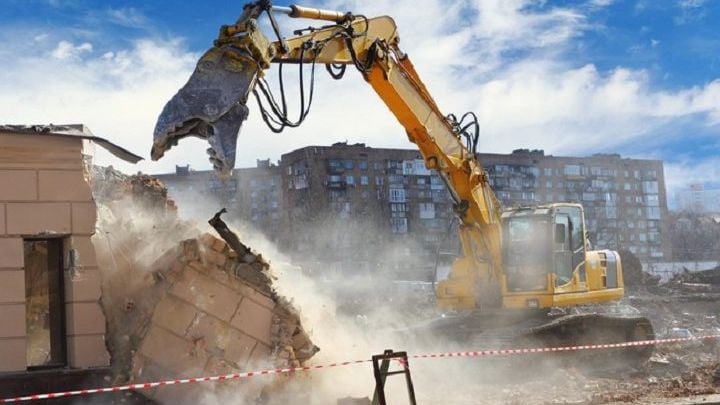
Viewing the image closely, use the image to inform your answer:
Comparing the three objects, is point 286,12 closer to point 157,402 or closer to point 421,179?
point 157,402

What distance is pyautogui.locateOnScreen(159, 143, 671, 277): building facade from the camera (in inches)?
2685

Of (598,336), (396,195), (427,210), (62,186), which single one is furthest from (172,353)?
(427,210)

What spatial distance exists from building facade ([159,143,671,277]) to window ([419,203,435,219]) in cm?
9

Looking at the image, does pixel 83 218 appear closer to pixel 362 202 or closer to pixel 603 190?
pixel 362 202

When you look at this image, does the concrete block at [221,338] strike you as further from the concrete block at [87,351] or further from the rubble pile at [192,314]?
the concrete block at [87,351]

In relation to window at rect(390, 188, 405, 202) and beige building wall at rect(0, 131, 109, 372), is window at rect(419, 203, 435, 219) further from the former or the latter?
beige building wall at rect(0, 131, 109, 372)

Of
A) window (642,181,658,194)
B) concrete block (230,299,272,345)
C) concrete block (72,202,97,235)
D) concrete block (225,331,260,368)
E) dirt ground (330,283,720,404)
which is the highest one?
window (642,181,658,194)

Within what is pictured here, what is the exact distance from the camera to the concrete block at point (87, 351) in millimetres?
8984

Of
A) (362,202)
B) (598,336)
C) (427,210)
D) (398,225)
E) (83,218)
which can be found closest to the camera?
(83,218)

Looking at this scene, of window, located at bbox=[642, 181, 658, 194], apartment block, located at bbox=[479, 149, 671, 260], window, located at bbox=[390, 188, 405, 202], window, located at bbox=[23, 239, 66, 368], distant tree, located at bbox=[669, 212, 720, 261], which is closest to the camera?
window, located at bbox=[23, 239, 66, 368]

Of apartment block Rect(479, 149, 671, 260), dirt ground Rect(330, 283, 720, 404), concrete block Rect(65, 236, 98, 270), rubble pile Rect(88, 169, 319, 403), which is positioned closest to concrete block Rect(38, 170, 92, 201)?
concrete block Rect(65, 236, 98, 270)

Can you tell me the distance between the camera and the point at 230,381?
945 cm

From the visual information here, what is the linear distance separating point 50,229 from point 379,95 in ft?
18.5

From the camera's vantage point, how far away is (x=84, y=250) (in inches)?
361
